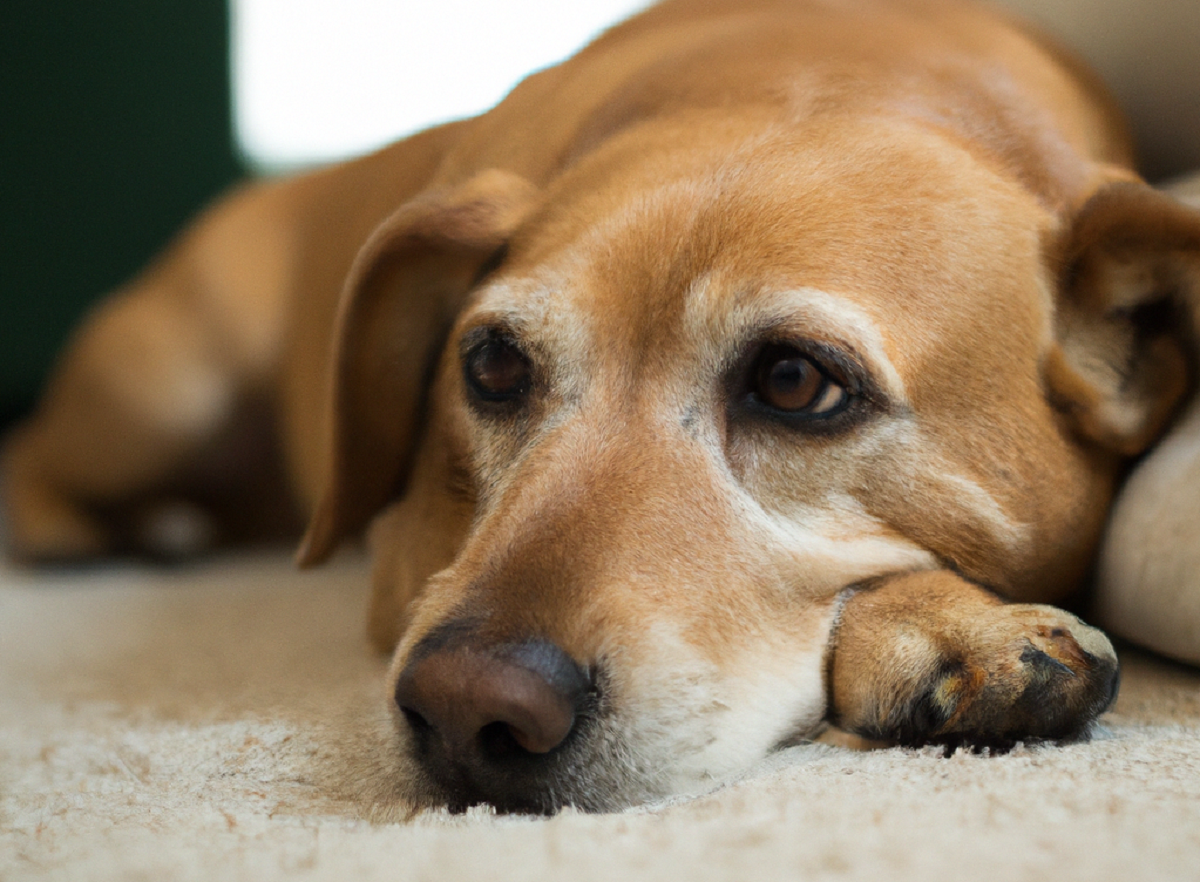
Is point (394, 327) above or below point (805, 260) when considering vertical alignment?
below

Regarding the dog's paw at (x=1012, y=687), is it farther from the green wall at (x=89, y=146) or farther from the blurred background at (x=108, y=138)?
the green wall at (x=89, y=146)

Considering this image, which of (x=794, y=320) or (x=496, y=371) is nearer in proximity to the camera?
(x=794, y=320)

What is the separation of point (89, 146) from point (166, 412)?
90.0 inches

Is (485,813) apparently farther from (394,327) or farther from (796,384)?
(394,327)

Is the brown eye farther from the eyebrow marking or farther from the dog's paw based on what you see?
the dog's paw

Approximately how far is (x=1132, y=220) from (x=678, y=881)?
1168mm

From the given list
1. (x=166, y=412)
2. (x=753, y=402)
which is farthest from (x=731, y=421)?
(x=166, y=412)

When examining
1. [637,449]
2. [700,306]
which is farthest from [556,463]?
[700,306]

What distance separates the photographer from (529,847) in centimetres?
88

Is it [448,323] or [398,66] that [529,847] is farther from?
[398,66]

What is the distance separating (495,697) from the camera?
1035 mm

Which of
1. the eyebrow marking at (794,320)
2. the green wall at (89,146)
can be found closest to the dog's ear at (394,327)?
the eyebrow marking at (794,320)

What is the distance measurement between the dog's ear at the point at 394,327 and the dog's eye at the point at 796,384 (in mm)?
524

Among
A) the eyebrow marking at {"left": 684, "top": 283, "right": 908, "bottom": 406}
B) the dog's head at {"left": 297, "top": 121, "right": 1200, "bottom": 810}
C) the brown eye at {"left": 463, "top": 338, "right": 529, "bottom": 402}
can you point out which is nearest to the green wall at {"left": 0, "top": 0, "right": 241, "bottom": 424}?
the dog's head at {"left": 297, "top": 121, "right": 1200, "bottom": 810}
